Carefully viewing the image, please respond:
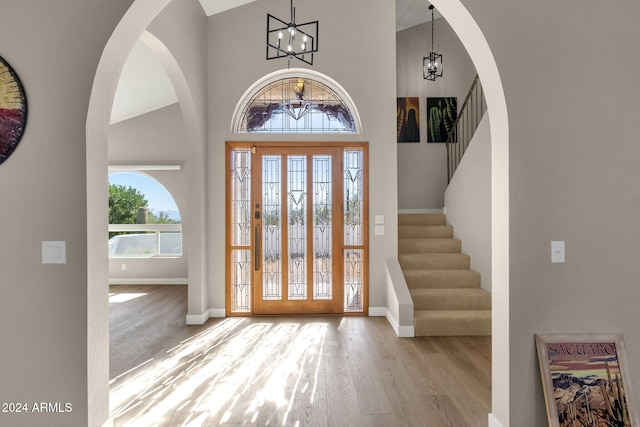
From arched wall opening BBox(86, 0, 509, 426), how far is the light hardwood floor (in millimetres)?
563

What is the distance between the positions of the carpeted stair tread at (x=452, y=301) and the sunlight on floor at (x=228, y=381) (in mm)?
1274

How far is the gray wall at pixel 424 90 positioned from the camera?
696 centimetres

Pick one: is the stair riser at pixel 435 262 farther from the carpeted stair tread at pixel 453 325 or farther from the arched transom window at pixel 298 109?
the arched transom window at pixel 298 109

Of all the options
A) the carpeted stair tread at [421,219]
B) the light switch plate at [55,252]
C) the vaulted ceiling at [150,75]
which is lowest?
the light switch plate at [55,252]

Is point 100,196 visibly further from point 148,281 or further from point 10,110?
point 148,281

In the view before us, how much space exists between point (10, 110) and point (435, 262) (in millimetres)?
4717

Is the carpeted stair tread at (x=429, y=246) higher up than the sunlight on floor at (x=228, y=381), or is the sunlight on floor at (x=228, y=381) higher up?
the carpeted stair tread at (x=429, y=246)

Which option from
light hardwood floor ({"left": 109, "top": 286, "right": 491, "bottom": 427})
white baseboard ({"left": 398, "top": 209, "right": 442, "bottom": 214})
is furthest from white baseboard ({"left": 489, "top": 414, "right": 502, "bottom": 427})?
white baseboard ({"left": 398, "top": 209, "right": 442, "bottom": 214})

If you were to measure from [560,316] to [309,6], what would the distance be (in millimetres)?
4674

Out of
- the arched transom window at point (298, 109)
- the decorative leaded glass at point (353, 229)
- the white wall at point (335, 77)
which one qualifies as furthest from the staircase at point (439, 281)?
the arched transom window at point (298, 109)

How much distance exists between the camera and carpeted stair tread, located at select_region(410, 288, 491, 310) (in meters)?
4.64

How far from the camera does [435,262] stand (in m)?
5.29

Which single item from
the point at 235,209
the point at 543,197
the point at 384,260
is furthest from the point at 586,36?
the point at 235,209

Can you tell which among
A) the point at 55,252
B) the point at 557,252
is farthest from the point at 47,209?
the point at 557,252
